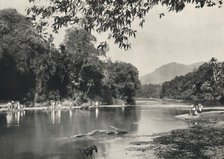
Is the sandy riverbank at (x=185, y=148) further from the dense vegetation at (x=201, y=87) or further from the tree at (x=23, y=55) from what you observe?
the dense vegetation at (x=201, y=87)

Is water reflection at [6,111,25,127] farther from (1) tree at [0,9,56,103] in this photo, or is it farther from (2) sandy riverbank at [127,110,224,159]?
(1) tree at [0,9,56,103]

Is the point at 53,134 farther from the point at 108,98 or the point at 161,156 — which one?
the point at 108,98

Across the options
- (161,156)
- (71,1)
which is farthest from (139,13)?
(161,156)

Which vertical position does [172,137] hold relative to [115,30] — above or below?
below

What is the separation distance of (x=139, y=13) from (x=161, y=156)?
360 inches

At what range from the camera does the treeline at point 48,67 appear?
80.1 meters

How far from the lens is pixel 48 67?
288 feet

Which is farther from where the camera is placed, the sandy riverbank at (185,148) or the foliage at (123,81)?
the foliage at (123,81)

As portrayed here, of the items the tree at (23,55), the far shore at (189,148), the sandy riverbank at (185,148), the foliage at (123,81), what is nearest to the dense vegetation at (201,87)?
the foliage at (123,81)

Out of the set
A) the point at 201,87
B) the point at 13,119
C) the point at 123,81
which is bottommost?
the point at 13,119

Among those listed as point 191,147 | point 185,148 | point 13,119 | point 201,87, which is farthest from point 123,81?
point 185,148

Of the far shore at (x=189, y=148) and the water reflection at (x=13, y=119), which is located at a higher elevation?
the water reflection at (x=13, y=119)

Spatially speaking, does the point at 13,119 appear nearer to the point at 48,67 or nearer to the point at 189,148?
the point at 189,148

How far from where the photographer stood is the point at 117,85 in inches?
4742
